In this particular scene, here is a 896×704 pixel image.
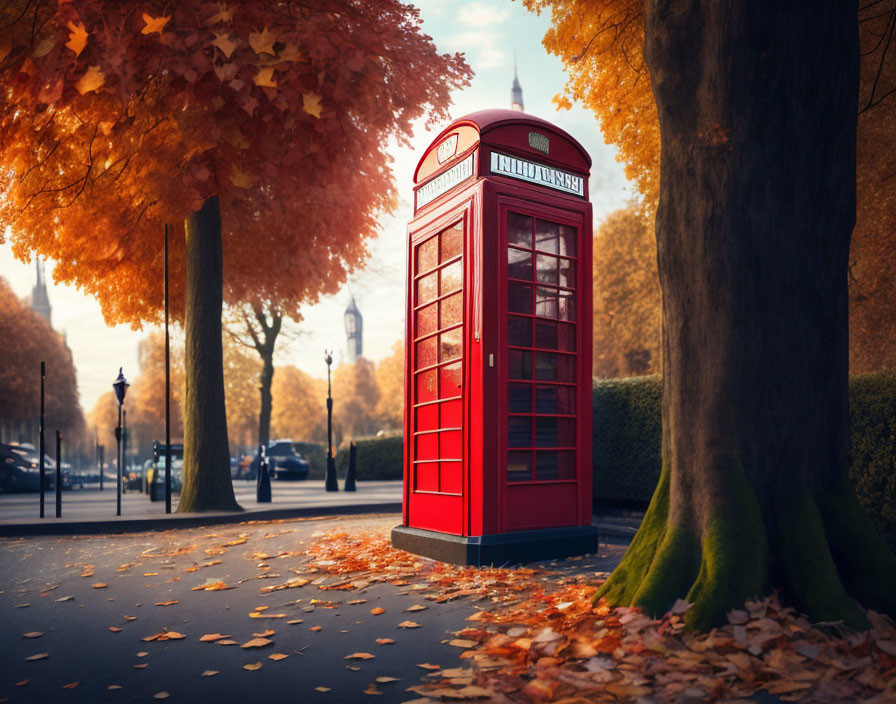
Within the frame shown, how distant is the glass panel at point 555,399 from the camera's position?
22.1 ft

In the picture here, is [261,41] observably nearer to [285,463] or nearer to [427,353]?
[427,353]

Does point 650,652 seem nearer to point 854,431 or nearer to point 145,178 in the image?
point 854,431

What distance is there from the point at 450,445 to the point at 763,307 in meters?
3.21

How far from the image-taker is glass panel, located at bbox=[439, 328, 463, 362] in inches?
263

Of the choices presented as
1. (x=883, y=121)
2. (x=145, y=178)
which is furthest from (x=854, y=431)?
(x=145, y=178)

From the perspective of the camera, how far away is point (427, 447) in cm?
713

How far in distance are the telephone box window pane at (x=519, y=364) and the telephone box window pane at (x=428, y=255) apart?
1196 mm

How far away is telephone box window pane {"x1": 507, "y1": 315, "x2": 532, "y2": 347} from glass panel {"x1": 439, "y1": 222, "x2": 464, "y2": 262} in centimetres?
76

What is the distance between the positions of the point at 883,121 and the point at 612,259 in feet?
76.0

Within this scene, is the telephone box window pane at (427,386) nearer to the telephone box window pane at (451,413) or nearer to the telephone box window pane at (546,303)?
the telephone box window pane at (451,413)

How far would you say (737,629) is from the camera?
3789 mm

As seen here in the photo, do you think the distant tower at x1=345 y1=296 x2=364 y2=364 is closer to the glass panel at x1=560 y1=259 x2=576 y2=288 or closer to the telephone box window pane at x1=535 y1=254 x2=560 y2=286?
the glass panel at x1=560 y1=259 x2=576 y2=288

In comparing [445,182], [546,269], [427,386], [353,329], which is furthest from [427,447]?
[353,329]

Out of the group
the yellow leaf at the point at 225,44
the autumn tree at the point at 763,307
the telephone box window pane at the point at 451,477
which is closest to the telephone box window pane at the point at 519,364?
the telephone box window pane at the point at 451,477
